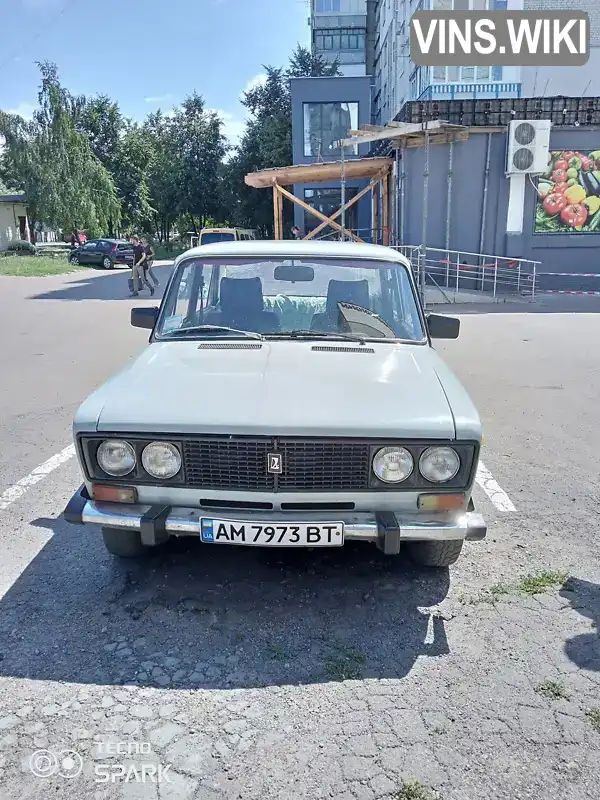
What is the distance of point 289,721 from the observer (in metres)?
2.52

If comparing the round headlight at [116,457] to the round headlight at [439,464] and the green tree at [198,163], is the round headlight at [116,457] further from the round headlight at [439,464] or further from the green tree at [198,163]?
the green tree at [198,163]

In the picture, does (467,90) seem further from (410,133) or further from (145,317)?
(145,317)

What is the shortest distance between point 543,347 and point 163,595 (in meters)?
9.10

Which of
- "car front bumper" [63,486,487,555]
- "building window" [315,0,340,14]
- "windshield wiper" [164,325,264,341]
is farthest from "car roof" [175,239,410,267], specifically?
"building window" [315,0,340,14]

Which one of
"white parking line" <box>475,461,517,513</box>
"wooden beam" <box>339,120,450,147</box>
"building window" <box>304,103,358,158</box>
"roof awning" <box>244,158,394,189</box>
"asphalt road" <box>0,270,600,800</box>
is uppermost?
"building window" <box>304,103,358,158</box>

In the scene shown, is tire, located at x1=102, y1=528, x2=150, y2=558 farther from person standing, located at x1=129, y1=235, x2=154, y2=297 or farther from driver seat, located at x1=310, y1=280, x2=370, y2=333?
person standing, located at x1=129, y1=235, x2=154, y2=297

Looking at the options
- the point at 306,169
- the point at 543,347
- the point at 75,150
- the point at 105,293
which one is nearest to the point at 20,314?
the point at 105,293

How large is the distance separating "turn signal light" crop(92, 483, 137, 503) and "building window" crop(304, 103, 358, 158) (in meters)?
29.4

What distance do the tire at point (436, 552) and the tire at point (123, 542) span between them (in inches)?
59.3

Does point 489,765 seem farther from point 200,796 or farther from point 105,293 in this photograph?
point 105,293

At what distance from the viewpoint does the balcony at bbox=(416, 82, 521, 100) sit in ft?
86.9

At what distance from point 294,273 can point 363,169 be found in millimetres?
18283

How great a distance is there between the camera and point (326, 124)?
1190 inches

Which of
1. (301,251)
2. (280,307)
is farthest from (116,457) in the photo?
(301,251)
